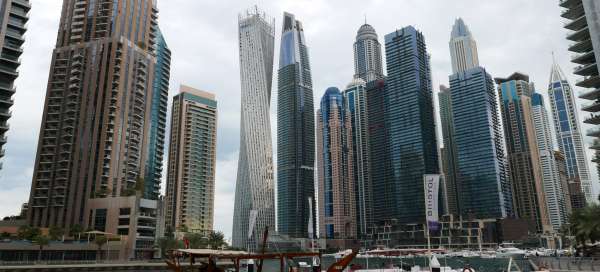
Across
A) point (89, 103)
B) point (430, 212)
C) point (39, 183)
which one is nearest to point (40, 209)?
point (39, 183)

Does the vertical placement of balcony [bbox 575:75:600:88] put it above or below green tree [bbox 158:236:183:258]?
above

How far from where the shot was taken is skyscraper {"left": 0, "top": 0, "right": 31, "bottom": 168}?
99.9m

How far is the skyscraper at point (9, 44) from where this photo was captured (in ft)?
328

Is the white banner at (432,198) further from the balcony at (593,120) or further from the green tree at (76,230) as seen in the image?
the green tree at (76,230)

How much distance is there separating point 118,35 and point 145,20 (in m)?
17.7

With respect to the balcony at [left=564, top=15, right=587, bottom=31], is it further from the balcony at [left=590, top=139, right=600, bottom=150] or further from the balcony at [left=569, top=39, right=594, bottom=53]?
the balcony at [left=590, top=139, right=600, bottom=150]

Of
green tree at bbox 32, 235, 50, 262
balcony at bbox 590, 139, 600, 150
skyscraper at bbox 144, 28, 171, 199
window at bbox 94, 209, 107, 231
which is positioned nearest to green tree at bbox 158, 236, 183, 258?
window at bbox 94, 209, 107, 231

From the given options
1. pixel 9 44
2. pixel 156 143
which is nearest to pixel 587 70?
pixel 9 44

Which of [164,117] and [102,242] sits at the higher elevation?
[164,117]

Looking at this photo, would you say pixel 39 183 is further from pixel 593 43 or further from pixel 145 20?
pixel 593 43

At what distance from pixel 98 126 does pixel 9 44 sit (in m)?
40.6

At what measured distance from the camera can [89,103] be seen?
142 metres

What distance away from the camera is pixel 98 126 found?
140000mm

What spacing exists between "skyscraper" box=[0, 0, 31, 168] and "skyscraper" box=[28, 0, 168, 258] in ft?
121
